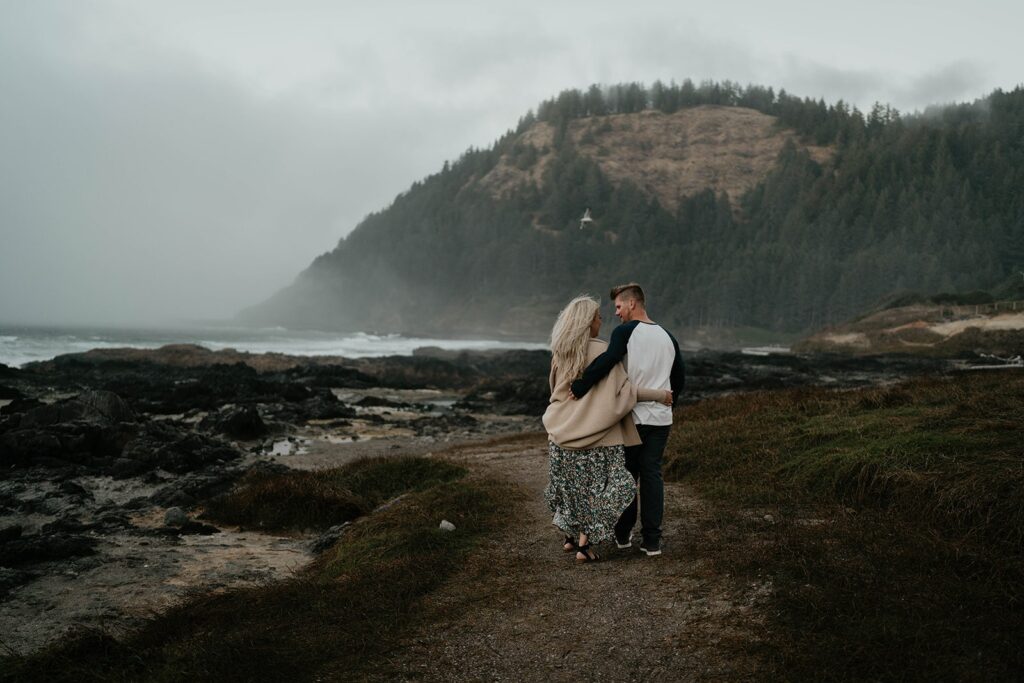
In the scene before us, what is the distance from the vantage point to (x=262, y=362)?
41.4 m

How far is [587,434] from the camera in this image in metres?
5.36

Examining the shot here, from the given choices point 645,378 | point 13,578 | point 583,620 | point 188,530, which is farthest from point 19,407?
point 583,620

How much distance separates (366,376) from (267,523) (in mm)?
26436

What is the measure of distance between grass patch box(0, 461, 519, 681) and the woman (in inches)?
47.5

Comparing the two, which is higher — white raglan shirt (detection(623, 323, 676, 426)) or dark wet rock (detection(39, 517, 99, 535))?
white raglan shirt (detection(623, 323, 676, 426))

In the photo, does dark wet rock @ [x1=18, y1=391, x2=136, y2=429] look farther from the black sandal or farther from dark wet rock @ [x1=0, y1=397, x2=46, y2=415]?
the black sandal

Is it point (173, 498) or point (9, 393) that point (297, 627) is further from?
point (9, 393)

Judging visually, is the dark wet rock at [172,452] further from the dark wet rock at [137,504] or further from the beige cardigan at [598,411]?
the beige cardigan at [598,411]

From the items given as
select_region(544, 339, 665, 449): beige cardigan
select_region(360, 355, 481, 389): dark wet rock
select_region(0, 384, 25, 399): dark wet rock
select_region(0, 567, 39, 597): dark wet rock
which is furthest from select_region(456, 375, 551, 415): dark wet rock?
select_region(544, 339, 665, 449): beige cardigan

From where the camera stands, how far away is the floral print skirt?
5.49 metres

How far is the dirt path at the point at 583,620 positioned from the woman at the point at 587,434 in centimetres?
42

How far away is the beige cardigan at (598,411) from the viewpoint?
5.32 meters

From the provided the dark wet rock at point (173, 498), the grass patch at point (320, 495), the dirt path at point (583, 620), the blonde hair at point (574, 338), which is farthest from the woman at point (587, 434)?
the dark wet rock at point (173, 498)

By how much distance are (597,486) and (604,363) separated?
3.40 feet
